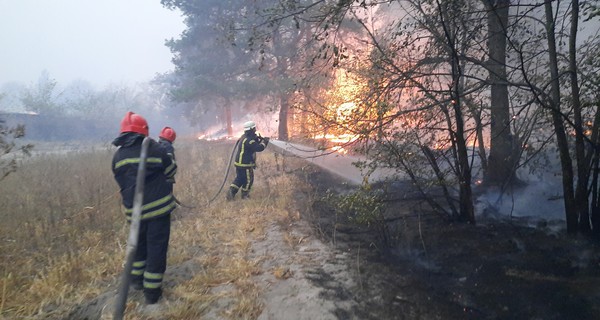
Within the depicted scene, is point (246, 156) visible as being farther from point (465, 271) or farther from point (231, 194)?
point (465, 271)

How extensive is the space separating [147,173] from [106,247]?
7.53 feet

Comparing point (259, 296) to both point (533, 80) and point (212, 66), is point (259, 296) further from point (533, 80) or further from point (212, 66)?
point (212, 66)

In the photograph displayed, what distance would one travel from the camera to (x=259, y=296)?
3.59 meters

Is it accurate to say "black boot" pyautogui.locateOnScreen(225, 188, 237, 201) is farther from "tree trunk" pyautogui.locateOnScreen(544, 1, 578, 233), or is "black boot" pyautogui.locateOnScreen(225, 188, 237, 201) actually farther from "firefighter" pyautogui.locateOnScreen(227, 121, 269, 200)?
"tree trunk" pyautogui.locateOnScreen(544, 1, 578, 233)

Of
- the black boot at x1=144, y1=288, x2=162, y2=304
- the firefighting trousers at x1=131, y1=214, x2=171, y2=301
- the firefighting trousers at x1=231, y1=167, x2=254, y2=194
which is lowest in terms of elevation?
the black boot at x1=144, y1=288, x2=162, y2=304

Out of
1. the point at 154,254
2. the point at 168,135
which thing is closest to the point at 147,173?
the point at 154,254

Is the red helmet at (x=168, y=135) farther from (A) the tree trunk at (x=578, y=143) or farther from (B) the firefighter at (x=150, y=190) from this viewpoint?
(A) the tree trunk at (x=578, y=143)

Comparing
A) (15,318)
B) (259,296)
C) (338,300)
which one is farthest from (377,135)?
(15,318)

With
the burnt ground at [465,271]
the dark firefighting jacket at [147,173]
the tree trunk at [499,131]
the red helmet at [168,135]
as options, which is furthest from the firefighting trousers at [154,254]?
the tree trunk at [499,131]

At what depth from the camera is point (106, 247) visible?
5.06 metres

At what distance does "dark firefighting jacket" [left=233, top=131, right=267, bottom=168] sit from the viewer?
25.1 feet

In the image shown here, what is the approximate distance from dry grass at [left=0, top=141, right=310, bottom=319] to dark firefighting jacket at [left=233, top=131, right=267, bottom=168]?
2.63 feet

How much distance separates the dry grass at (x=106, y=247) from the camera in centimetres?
356

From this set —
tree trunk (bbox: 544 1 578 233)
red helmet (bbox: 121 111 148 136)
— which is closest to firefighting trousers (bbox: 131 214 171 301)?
red helmet (bbox: 121 111 148 136)
